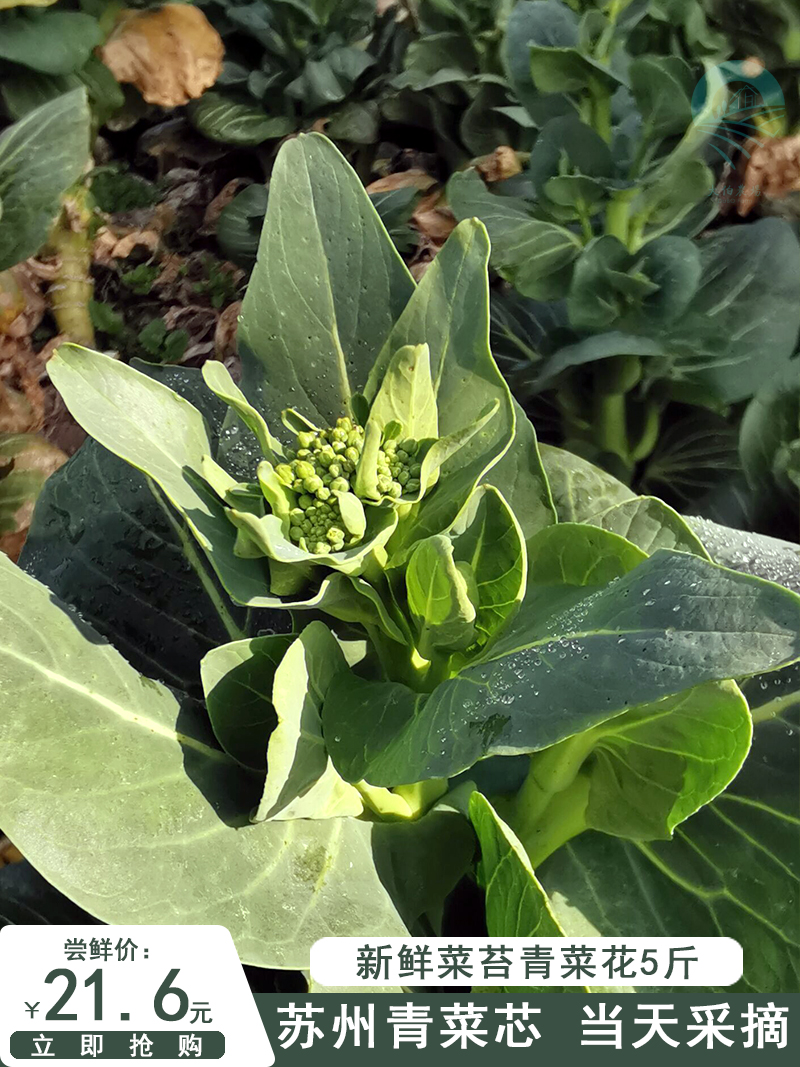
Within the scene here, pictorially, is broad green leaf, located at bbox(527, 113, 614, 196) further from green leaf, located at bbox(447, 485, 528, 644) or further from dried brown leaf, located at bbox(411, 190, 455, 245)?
green leaf, located at bbox(447, 485, 528, 644)

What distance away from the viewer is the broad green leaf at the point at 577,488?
0.41m

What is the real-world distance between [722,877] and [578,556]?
0.45 feet

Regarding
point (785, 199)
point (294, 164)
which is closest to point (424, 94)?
point (785, 199)

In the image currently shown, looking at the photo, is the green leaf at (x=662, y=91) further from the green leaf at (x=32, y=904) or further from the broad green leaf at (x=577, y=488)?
the green leaf at (x=32, y=904)

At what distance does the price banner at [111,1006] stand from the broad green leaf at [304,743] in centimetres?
7

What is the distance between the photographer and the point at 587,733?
12.5 inches

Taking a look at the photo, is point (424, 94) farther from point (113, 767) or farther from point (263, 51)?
point (113, 767)

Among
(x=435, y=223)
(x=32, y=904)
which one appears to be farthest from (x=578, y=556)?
(x=435, y=223)

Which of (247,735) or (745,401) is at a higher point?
(247,735)

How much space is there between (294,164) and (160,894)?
0.24m

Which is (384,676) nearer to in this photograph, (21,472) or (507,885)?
(507,885)

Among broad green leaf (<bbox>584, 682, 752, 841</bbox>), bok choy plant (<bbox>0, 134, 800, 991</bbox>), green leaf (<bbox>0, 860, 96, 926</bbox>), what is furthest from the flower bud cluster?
green leaf (<bbox>0, 860, 96, 926</bbox>)

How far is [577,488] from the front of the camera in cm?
41

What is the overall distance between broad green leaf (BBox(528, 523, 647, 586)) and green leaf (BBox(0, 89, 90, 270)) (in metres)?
0.48
